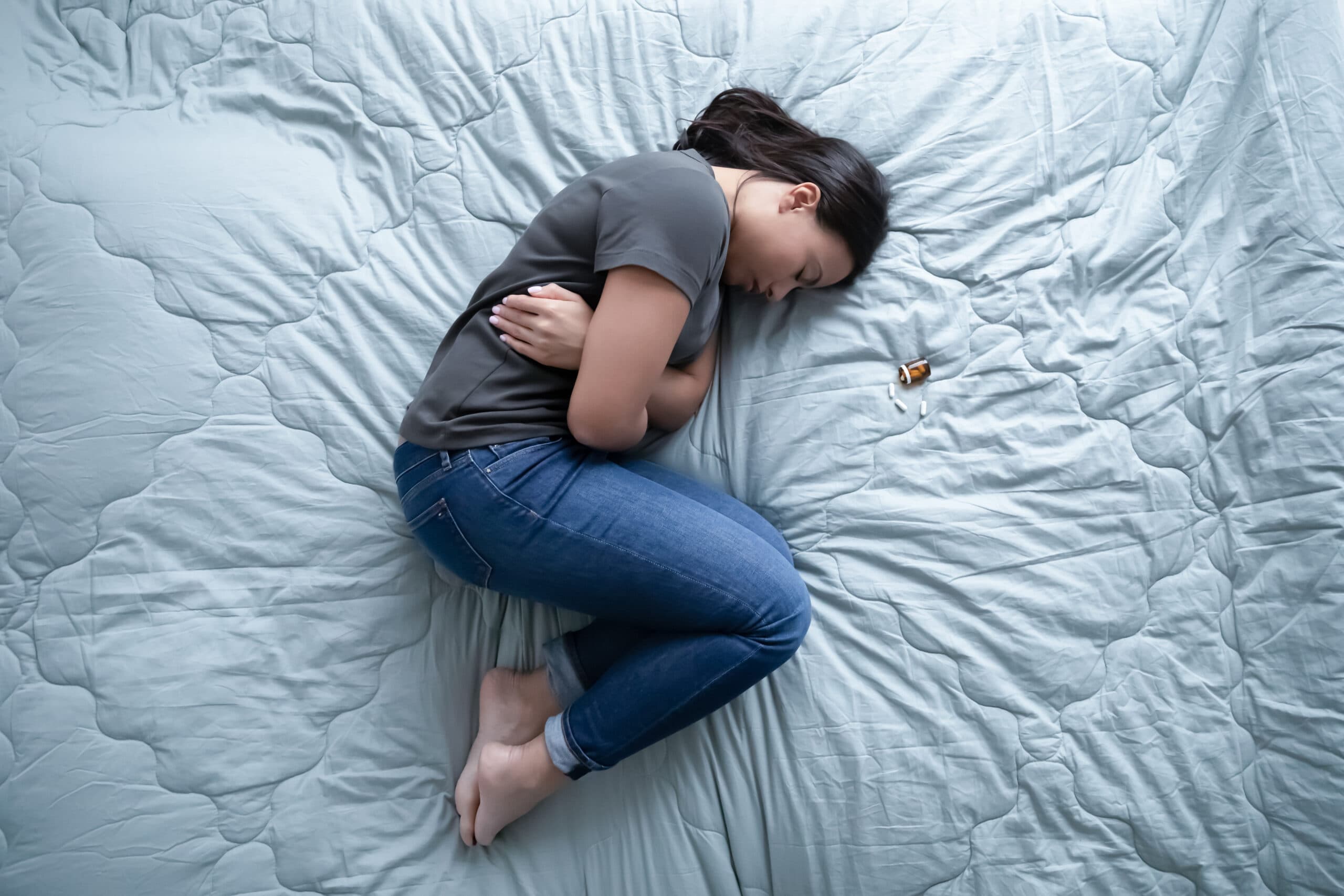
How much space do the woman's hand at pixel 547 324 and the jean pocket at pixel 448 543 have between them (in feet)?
0.55

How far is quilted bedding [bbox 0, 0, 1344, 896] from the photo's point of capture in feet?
2.67

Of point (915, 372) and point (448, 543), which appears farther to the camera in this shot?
point (915, 372)

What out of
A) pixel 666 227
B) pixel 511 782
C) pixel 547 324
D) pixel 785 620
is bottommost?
pixel 511 782

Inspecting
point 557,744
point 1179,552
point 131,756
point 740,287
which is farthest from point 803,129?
point 131,756

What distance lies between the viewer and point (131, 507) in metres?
0.86

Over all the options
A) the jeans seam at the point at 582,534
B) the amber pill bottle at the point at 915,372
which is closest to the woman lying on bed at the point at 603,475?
the jeans seam at the point at 582,534

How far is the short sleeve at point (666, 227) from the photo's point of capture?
75 cm

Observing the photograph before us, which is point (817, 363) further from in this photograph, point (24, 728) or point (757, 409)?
point (24, 728)

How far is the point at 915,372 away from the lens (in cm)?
92

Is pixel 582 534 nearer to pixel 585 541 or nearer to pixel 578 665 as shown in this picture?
pixel 585 541

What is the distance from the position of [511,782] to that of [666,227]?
0.53m

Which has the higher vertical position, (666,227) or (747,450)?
(666,227)

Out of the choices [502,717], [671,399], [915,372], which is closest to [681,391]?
[671,399]

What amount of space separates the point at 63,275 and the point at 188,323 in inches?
5.2
